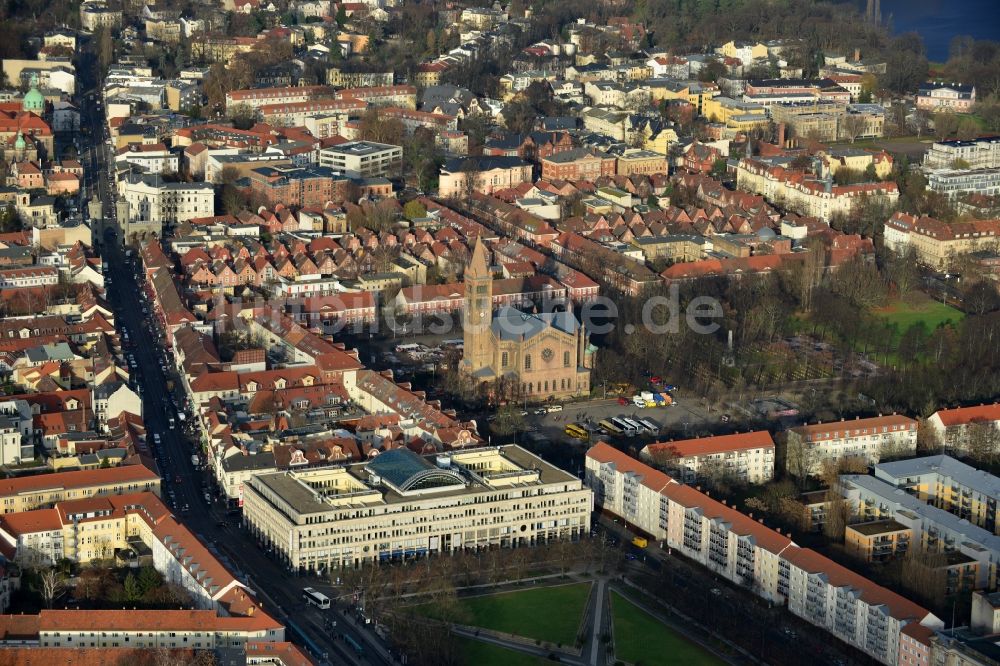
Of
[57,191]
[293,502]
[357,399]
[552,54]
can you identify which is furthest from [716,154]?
[293,502]

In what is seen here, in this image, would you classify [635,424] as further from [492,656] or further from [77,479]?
[77,479]

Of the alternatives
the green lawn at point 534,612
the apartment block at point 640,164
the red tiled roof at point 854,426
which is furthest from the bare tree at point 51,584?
the apartment block at point 640,164

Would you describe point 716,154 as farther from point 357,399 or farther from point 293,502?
point 293,502

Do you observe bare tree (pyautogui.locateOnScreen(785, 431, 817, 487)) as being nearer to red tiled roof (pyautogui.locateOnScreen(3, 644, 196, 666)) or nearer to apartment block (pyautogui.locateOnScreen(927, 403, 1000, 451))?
apartment block (pyautogui.locateOnScreen(927, 403, 1000, 451))

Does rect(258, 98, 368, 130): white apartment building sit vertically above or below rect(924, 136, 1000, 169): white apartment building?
above

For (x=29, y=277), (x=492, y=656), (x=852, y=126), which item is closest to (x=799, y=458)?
(x=492, y=656)

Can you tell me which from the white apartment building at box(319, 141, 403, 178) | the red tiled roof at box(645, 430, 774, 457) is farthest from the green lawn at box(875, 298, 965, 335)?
the white apartment building at box(319, 141, 403, 178)
